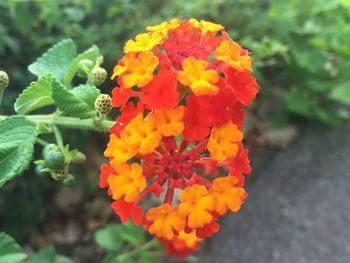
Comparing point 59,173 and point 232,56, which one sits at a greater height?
point 232,56

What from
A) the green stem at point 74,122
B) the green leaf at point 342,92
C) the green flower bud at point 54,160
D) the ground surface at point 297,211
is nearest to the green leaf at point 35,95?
the green stem at point 74,122

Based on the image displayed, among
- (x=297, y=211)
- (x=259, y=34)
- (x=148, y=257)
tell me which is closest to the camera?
(x=148, y=257)

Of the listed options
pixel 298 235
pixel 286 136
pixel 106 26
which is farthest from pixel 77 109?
pixel 286 136

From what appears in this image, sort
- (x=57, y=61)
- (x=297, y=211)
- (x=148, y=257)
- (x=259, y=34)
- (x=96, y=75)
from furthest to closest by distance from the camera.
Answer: (x=259, y=34) → (x=297, y=211) → (x=148, y=257) → (x=57, y=61) → (x=96, y=75)

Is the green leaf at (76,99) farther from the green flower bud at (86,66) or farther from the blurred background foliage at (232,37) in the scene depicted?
the blurred background foliage at (232,37)

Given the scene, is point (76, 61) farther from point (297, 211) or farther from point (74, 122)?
point (297, 211)

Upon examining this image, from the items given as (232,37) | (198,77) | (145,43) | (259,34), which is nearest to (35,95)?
(145,43)

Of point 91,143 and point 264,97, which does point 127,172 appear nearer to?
point 91,143

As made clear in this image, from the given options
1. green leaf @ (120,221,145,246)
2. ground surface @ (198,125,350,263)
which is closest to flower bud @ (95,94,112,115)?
green leaf @ (120,221,145,246)
